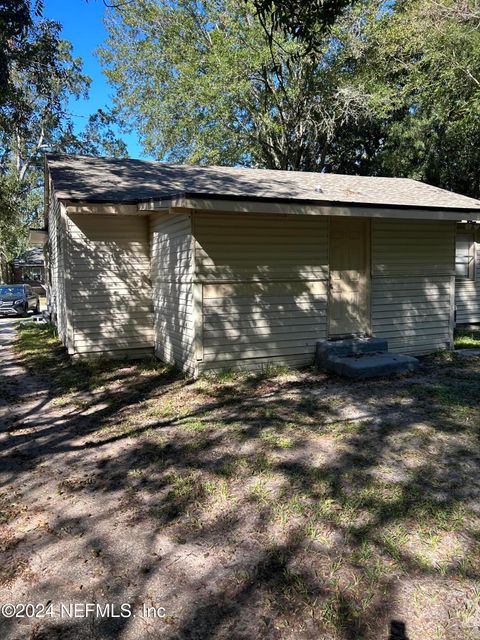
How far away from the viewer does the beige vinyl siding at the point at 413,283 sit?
8.39 metres

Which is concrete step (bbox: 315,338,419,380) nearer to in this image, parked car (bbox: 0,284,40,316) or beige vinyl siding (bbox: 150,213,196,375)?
beige vinyl siding (bbox: 150,213,196,375)

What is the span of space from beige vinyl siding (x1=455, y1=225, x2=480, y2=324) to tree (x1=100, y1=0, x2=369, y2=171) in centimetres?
890

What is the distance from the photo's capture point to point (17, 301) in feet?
65.5

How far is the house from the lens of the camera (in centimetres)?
714

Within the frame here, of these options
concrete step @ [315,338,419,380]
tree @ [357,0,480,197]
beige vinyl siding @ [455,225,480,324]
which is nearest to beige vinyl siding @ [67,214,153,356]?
concrete step @ [315,338,419,380]

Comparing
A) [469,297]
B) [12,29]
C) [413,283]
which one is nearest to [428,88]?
[469,297]

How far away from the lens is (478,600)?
2.59 meters

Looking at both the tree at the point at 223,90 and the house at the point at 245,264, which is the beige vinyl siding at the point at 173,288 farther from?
the tree at the point at 223,90

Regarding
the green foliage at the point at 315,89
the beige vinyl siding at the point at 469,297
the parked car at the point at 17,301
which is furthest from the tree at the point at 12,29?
the parked car at the point at 17,301

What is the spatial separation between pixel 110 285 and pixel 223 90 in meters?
14.6

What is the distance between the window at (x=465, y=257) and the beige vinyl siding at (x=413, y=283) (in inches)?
151

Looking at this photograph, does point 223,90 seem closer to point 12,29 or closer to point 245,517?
point 12,29

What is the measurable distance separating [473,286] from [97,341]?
380 inches

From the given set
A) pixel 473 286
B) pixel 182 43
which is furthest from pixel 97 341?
pixel 182 43
